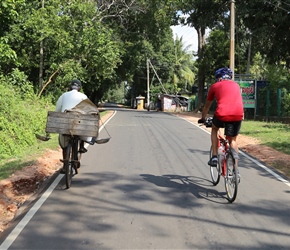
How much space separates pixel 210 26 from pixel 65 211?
26.0 m

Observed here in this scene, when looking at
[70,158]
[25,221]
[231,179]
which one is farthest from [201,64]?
[25,221]

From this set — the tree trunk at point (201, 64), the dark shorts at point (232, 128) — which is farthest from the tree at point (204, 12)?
the dark shorts at point (232, 128)

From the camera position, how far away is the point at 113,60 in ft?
85.7

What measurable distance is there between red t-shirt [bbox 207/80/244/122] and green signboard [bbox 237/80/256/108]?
20546 mm

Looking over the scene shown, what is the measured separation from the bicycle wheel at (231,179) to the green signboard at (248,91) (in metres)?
20.7

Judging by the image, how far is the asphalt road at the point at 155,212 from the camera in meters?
4.34

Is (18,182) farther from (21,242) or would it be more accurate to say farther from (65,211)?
(21,242)

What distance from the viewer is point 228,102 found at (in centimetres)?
594

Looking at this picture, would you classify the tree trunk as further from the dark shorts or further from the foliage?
the dark shorts

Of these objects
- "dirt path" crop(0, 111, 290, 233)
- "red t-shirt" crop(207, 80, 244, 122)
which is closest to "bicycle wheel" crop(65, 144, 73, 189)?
"dirt path" crop(0, 111, 290, 233)

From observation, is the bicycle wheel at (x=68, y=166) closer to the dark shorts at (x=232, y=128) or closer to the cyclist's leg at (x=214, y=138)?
the cyclist's leg at (x=214, y=138)

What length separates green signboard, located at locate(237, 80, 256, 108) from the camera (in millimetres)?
25797

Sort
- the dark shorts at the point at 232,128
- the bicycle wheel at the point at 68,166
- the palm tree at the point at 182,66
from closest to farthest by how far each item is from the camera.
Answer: the dark shorts at the point at 232,128 → the bicycle wheel at the point at 68,166 → the palm tree at the point at 182,66

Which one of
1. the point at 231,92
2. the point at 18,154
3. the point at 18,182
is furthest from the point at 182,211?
the point at 18,154
